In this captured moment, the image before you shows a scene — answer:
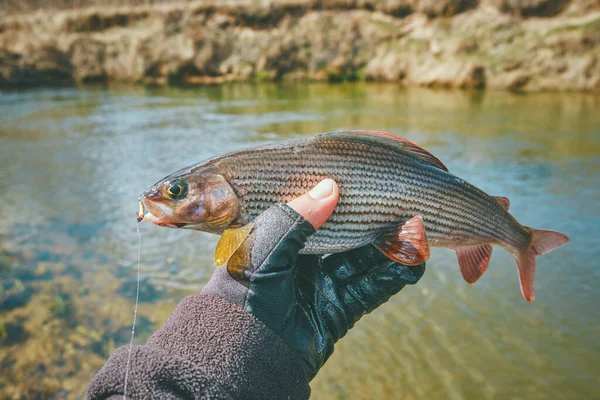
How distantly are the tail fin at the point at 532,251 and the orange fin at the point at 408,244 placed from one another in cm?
115

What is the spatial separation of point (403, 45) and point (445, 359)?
91.8 ft

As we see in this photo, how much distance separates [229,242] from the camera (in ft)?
7.58

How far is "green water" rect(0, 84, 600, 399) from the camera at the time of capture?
439cm

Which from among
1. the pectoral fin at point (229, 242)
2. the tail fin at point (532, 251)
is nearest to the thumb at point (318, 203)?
the pectoral fin at point (229, 242)

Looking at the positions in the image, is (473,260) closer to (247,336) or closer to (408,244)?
(408,244)

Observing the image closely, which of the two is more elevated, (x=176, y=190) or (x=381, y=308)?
(x=176, y=190)

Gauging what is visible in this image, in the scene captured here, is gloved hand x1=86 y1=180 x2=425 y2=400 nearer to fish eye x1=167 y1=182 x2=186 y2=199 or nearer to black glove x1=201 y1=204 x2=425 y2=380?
black glove x1=201 y1=204 x2=425 y2=380

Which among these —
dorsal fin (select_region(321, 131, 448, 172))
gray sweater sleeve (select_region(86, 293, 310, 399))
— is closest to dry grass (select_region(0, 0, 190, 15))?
dorsal fin (select_region(321, 131, 448, 172))

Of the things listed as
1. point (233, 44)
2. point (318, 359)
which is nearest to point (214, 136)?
point (318, 359)

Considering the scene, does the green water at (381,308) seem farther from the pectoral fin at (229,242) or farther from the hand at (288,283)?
the pectoral fin at (229,242)

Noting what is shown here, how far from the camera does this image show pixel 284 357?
7.60 ft

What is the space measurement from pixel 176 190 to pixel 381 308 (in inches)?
146

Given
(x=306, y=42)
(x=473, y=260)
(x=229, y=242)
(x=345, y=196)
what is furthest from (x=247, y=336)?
(x=306, y=42)

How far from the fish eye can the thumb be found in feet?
1.81
